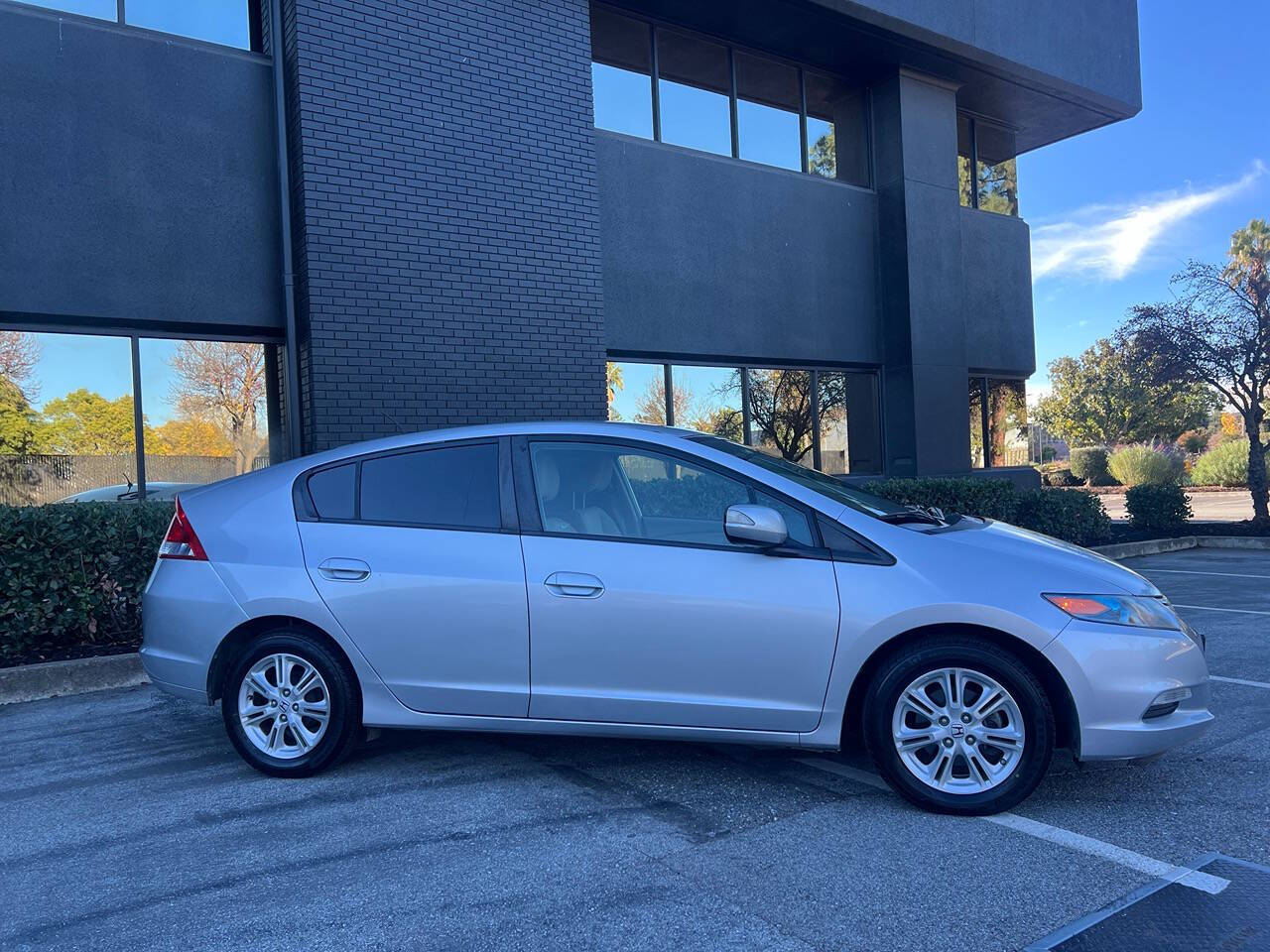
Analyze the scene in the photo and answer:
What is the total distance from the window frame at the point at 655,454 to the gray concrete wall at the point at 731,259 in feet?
20.0

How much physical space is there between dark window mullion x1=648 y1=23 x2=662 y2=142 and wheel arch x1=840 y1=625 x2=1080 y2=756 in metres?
8.72

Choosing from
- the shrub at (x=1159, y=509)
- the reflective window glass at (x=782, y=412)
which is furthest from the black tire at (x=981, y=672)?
the shrub at (x=1159, y=509)

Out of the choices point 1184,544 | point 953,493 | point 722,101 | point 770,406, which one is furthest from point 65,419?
point 1184,544

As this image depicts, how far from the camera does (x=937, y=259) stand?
13094mm

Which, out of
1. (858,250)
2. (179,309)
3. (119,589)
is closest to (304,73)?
(179,309)

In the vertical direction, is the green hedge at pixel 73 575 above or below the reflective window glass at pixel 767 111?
below

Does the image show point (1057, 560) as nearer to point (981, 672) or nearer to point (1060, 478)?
point (981, 672)

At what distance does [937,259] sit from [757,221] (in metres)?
2.99

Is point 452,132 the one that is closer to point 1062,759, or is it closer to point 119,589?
point 119,589

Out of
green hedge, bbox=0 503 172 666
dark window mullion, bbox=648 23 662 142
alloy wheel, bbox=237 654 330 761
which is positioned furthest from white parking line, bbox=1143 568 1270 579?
green hedge, bbox=0 503 172 666

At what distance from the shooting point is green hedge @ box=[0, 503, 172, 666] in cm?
621

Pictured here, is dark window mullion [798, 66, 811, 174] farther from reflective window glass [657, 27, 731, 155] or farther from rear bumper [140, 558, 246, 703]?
rear bumper [140, 558, 246, 703]

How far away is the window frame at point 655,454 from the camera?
390 centimetres

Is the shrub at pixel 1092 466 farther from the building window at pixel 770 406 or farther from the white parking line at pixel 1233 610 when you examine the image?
the white parking line at pixel 1233 610
